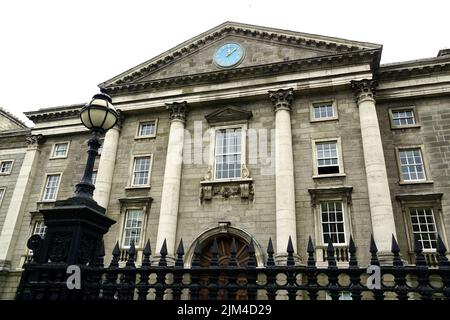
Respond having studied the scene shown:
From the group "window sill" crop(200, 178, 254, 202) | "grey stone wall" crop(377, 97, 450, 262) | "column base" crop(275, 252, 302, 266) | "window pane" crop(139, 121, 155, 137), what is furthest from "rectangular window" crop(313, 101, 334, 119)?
"window pane" crop(139, 121, 155, 137)

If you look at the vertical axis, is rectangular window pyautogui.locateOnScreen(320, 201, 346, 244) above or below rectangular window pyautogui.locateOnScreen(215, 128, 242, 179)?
below

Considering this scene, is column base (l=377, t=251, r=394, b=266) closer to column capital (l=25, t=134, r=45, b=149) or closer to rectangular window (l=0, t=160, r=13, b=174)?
column capital (l=25, t=134, r=45, b=149)

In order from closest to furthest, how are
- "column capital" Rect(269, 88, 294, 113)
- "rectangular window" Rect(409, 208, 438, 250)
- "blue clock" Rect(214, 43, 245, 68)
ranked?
"rectangular window" Rect(409, 208, 438, 250)
"column capital" Rect(269, 88, 294, 113)
"blue clock" Rect(214, 43, 245, 68)

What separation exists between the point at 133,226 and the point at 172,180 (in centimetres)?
379

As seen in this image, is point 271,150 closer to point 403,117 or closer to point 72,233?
point 403,117

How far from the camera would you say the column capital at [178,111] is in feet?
70.3

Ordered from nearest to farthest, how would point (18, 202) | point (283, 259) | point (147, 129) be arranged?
point (283, 259) → point (147, 129) → point (18, 202)

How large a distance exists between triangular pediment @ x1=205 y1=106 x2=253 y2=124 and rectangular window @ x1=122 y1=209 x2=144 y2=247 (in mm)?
7451

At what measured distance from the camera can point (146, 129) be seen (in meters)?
23.0

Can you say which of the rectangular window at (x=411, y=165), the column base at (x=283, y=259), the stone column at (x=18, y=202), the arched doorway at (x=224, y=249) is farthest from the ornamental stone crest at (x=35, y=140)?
the rectangular window at (x=411, y=165)

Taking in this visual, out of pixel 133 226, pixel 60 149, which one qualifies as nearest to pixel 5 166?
pixel 60 149

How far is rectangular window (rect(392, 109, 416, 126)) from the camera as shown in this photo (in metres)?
19.5
